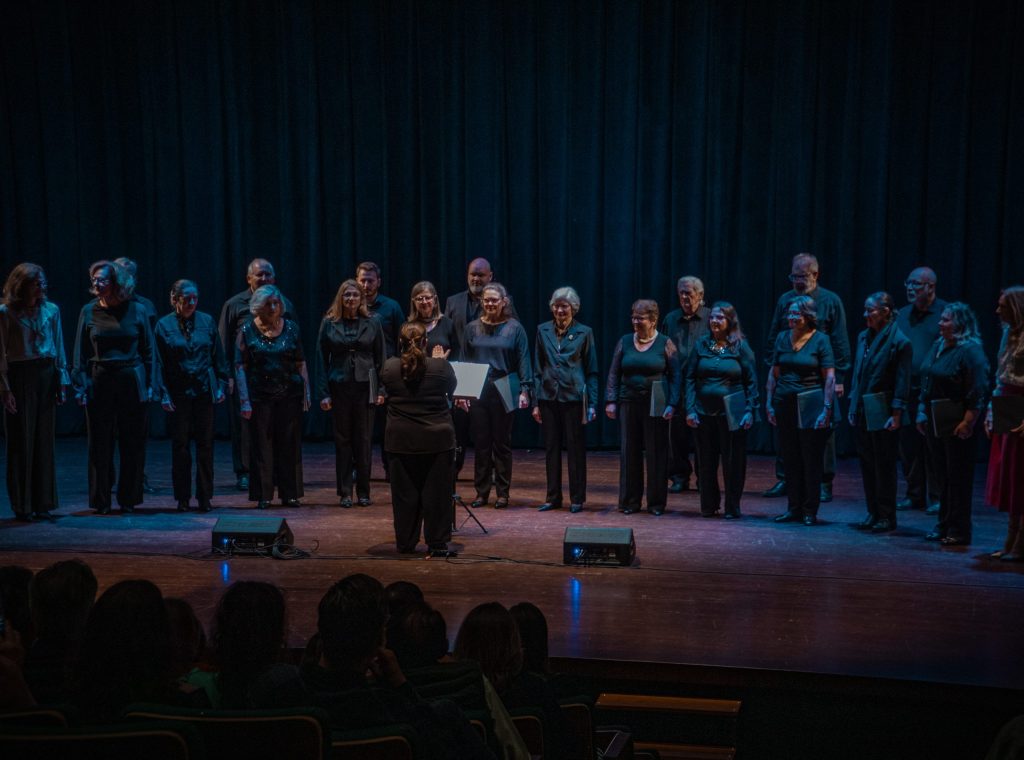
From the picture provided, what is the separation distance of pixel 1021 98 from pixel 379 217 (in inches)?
226

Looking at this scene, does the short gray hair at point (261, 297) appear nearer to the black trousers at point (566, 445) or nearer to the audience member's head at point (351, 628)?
the black trousers at point (566, 445)

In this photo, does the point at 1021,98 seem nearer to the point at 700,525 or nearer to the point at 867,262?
the point at 867,262

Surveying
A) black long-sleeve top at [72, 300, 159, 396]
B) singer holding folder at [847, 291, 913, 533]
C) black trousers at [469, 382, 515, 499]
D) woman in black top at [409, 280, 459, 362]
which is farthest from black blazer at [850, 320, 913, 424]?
black long-sleeve top at [72, 300, 159, 396]

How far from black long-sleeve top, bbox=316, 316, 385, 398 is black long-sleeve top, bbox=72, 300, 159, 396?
1.11 metres

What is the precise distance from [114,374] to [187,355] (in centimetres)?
47

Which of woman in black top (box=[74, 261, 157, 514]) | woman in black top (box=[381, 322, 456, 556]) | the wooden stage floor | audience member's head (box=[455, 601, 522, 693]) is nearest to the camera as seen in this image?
audience member's head (box=[455, 601, 522, 693])

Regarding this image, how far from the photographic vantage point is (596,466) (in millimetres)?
9609

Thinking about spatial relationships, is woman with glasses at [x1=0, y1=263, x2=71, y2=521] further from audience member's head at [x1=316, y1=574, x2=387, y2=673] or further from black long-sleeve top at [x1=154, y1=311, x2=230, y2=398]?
audience member's head at [x1=316, y1=574, x2=387, y2=673]

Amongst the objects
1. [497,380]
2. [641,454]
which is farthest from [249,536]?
[641,454]

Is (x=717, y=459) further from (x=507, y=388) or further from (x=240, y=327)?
(x=240, y=327)

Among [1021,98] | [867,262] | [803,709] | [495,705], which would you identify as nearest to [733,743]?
[803,709]

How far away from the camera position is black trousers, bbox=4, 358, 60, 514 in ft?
23.3

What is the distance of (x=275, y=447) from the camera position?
25.1 ft

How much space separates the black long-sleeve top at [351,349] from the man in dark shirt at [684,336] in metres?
2.08
